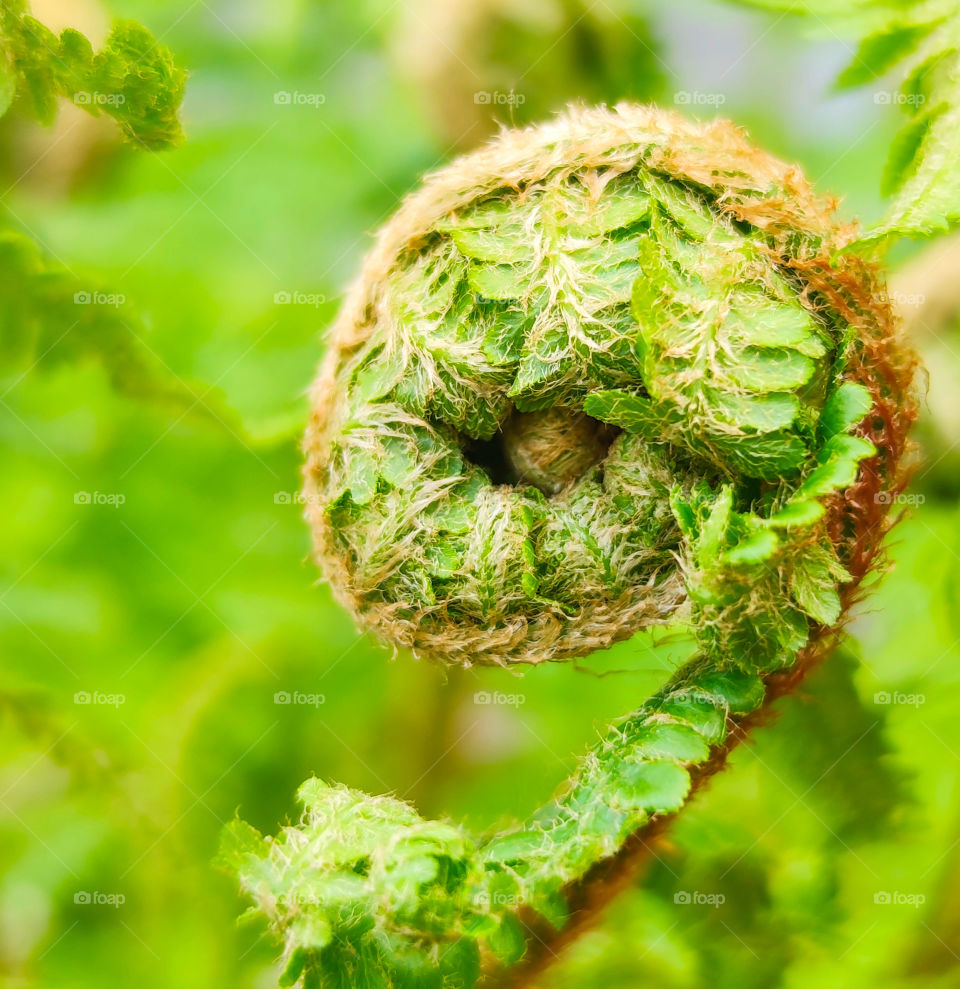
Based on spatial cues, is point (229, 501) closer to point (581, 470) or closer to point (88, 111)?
point (88, 111)

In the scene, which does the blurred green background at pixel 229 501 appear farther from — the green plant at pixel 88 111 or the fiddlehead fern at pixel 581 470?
the fiddlehead fern at pixel 581 470

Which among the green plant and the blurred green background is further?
the blurred green background

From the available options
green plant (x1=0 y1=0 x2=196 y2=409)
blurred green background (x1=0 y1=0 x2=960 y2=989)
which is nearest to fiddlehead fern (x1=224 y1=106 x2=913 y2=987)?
green plant (x1=0 y1=0 x2=196 y2=409)

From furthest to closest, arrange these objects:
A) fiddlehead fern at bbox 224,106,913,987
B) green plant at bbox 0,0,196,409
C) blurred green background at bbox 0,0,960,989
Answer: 1. blurred green background at bbox 0,0,960,989
2. green plant at bbox 0,0,196,409
3. fiddlehead fern at bbox 224,106,913,987

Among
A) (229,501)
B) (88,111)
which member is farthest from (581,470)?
(229,501)

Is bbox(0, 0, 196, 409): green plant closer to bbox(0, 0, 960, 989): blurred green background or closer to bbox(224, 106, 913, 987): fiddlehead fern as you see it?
bbox(0, 0, 960, 989): blurred green background

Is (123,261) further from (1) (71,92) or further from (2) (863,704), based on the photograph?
(2) (863,704)
